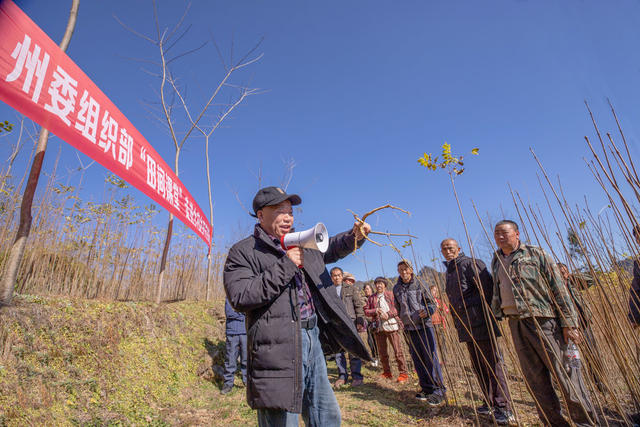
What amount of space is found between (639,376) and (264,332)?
5.96 ft

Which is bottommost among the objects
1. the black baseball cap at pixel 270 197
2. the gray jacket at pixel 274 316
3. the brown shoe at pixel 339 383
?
the brown shoe at pixel 339 383

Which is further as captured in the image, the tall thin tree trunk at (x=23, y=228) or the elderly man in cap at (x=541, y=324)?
the tall thin tree trunk at (x=23, y=228)

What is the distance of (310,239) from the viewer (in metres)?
1.43

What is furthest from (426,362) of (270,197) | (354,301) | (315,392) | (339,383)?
(270,197)

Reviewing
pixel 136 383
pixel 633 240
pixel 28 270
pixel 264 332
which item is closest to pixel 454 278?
pixel 633 240

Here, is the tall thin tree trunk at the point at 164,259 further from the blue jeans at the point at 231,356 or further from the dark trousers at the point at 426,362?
the dark trousers at the point at 426,362

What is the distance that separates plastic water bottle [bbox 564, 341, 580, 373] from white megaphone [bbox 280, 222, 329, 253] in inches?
75.8

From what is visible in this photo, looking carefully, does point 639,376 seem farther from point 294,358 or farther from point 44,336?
point 44,336

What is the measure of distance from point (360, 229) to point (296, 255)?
404 mm

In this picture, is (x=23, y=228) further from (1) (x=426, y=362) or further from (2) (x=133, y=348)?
(1) (x=426, y=362)

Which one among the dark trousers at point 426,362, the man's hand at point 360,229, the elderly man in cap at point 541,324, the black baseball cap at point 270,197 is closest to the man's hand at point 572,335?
the elderly man in cap at point 541,324

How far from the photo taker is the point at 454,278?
3.13m

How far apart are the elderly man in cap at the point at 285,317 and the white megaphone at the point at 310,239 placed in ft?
0.14

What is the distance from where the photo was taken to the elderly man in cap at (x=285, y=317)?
1309mm
